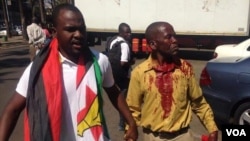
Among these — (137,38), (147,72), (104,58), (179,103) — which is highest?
(104,58)

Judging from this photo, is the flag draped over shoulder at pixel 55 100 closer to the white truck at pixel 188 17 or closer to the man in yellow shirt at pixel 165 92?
the man in yellow shirt at pixel 165 92

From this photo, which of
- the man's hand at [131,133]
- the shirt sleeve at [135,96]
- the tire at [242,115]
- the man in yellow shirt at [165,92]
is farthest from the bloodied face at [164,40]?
the tire at [242,115]

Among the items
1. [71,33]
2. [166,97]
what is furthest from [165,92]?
[71,33]

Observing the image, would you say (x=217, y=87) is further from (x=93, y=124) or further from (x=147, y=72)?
(x=93, y=124)

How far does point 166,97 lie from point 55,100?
1030mm

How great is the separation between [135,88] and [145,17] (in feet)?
44.0

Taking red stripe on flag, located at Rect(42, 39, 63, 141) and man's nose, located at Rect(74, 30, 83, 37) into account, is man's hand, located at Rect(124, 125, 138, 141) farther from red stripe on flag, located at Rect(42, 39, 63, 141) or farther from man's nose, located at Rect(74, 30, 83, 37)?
man's nose, located at Rect(74, 30, 83, 37)

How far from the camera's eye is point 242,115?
5629 millimetres

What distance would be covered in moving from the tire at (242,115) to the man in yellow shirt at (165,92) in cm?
256

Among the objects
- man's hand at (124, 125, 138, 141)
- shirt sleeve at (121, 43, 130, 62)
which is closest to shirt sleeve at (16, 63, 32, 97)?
man's hand at (124, 125, 138, 141)

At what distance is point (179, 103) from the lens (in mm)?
3061

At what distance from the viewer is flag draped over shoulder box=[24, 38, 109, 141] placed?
228cm

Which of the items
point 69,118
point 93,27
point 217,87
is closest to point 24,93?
point 69,118

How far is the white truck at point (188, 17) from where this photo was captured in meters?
14.7
